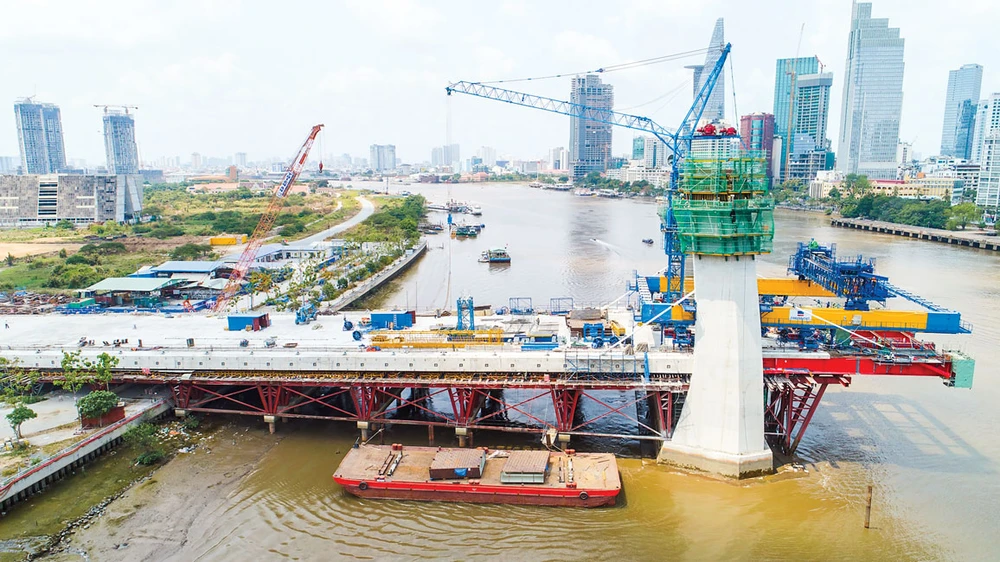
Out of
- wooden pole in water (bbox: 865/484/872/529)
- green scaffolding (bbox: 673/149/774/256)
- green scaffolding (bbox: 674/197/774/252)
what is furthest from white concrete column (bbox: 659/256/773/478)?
wooden pole in water (bbox: 865/484/872/529)

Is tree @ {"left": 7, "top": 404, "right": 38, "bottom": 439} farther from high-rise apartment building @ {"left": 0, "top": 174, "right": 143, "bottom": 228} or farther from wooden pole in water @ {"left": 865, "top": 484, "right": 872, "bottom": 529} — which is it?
high-rise apartment building @ {"left": 0, "top": 174, "right": 143, "bottom": 228}

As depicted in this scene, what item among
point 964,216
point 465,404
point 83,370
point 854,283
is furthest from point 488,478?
point 964,216

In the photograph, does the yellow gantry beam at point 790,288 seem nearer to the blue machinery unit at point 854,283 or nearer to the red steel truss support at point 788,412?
the blue machinery unit at point 854,283

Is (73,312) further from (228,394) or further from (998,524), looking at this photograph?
(998,524)

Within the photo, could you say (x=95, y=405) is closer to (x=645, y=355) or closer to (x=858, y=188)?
(x=645, y=355)

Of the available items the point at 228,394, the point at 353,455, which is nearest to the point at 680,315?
the point at 353,455

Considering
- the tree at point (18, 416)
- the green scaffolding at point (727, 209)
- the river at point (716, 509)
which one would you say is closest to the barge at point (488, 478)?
the river at point (716, 509)
